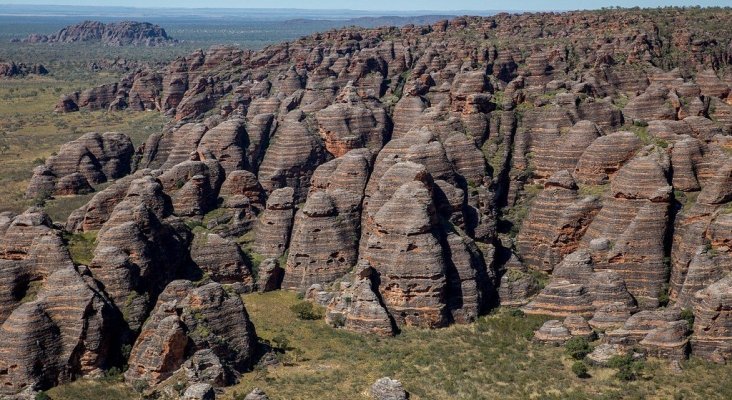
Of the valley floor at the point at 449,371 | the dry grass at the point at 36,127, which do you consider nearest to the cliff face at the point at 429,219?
the valley floor at the point at 449,371

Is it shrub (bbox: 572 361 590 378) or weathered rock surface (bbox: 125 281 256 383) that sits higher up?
weathered rock surface (bbox: 125 281 256 383)

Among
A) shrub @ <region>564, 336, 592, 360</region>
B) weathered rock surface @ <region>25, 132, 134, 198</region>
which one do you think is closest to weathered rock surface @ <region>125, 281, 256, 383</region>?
shrub @ <region>564, 336, 592, 360</region>

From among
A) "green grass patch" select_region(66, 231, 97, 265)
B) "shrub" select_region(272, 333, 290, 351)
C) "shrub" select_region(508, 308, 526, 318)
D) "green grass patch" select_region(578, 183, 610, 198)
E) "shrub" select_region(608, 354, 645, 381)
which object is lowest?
"shrub" select_region(272, 333, 290, 351)

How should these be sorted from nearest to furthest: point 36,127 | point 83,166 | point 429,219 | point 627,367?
point 627,367 → point 429,219 → point 83,166 → point 36,127

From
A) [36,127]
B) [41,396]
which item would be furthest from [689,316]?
[36,127]

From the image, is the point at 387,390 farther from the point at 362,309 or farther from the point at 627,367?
the point at 627,367

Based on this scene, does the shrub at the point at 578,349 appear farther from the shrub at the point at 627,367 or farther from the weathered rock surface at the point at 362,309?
the weathered rock surface at the point at 362,309

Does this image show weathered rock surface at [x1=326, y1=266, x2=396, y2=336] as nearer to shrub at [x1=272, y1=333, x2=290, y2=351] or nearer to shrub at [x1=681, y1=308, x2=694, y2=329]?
shrub at [x1=272, y1=333, x2=290, y2=351]
